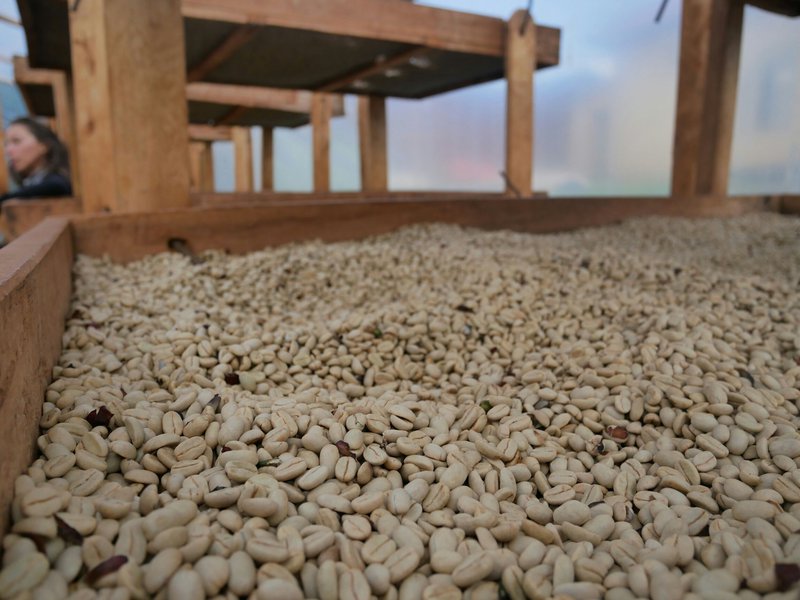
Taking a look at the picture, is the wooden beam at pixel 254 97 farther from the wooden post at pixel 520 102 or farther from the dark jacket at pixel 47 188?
the wooden post at pixel 520 102

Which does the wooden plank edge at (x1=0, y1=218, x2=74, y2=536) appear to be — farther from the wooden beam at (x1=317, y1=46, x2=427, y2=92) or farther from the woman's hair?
the woman's hair

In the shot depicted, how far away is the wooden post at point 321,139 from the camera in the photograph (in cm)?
618

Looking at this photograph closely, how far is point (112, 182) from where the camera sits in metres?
2.27

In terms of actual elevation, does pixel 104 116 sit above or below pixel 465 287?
above

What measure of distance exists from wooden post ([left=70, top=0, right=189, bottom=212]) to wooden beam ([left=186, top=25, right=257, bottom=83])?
3.34 feet

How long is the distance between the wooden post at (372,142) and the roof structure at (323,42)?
33.0 inches

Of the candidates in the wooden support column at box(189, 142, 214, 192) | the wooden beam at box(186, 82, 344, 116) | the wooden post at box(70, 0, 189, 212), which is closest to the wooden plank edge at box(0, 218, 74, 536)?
the wooden post at box(70, 0, 189, 212)

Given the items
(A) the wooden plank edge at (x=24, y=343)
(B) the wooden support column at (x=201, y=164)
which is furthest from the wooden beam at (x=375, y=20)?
(B) the wooden support column at (x=201, y=164)

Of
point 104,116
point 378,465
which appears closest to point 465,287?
point 378,465

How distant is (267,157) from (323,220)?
250 inches

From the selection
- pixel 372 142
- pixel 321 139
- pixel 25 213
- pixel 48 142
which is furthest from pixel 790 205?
pixel 48 142

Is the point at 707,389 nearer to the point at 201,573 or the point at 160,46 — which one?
the point at 201,573

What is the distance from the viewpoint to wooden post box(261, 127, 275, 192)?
28.0 feet

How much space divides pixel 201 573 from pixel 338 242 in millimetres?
2116
